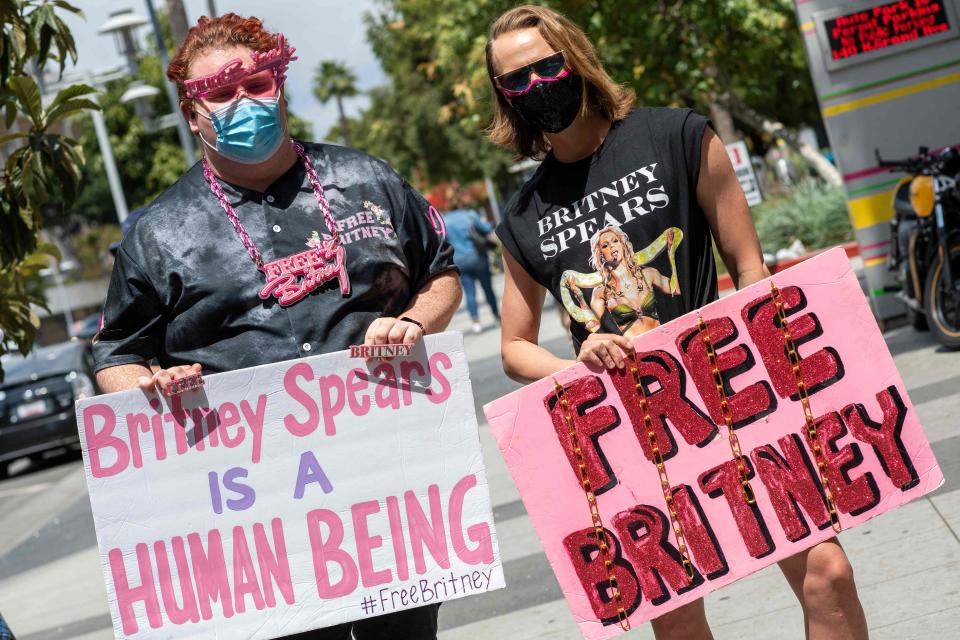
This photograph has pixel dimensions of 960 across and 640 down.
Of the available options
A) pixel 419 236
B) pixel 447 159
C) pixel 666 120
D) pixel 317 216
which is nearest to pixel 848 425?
pixel 666 120

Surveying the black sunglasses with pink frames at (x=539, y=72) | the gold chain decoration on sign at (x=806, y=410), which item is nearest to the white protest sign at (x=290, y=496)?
the black sunglasses with pink frames at (x=539, y=72)

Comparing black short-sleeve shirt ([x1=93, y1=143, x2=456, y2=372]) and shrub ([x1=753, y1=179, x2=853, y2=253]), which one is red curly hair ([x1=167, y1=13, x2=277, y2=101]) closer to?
black short-sleeve shirt ([x1=93, y1=143, x2=456, y2=372])

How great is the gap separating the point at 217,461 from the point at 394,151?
48878 mm

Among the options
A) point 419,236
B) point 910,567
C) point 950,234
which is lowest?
point 910,567

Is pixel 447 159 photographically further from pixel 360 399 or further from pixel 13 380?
pixel 360 399

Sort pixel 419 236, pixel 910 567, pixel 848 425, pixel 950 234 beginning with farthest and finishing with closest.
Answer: pixel 950 234, pixel 910 567, pixel 419 236, pixel 848 425

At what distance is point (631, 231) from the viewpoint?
313 cm

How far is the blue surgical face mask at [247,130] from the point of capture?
124 inches

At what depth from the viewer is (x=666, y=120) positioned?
10.4 feet

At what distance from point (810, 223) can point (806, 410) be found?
14974 millimetres

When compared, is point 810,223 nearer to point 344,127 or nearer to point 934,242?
point 934,242

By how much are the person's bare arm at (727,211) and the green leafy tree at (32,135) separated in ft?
8.93

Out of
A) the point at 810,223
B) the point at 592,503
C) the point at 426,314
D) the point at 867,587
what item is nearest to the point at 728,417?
the point at 592,503

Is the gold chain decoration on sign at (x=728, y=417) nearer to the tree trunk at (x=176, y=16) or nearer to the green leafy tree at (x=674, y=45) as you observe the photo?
the green leafy tree at (x=674, y=45)
